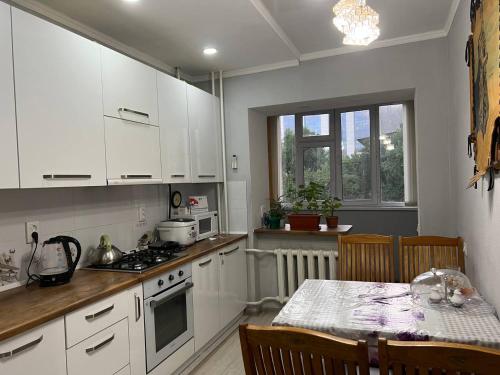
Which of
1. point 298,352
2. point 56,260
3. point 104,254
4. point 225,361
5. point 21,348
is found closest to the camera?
point 298,352

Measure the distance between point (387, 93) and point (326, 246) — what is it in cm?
147

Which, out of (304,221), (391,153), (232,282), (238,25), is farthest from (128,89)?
(391,153)

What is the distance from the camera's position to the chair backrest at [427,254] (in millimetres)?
2285

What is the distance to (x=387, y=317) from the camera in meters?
1.60

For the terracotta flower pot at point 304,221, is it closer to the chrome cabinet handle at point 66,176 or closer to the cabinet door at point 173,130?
the cabinet door at point 173,130

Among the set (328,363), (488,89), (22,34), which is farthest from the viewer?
(22,34)

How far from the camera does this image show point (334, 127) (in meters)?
5.03

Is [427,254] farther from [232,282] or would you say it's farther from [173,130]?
[173,130]

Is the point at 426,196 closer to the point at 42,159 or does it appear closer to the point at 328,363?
the point at 328,363

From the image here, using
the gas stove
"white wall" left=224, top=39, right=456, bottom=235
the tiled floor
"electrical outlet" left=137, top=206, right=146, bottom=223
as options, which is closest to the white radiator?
the tiled floor

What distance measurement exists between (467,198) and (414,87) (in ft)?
3.65

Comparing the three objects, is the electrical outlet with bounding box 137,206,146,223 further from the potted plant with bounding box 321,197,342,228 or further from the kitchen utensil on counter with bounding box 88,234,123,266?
the potted plant with bounding box 321,197,342,228

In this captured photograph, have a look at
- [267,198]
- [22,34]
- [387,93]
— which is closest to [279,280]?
[267,198]

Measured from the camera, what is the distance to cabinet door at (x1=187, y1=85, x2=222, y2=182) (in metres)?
3.03
